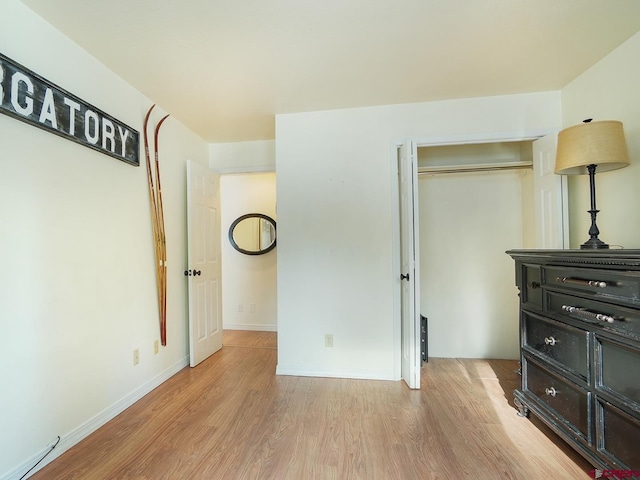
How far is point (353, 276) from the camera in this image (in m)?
2.47

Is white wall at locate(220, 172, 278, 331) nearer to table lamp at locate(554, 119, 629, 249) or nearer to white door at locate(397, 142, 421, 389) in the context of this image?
white door at locate(397, 142, 421, 389)

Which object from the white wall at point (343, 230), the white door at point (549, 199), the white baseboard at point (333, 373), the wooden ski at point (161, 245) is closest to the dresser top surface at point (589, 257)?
the white door at point (549, 199)

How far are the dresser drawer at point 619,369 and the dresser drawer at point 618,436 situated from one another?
0.08 meters

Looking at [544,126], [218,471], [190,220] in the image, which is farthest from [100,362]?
[544,126]

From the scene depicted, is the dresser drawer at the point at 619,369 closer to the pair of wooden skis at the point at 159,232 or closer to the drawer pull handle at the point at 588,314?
the drawer pull handle at the point at 588,314

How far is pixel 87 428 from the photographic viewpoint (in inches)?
67.3

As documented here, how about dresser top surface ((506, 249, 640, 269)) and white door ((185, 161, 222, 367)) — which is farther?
white door ((185, 161, 222, 367))

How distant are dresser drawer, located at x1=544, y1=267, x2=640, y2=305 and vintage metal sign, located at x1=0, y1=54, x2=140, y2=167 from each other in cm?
285

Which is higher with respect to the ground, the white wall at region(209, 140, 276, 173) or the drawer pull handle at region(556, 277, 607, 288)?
the white wall at region(209, 140, 276, 173)

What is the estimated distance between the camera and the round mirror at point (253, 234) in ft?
13.1

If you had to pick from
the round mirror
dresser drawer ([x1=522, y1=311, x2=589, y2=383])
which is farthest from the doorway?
the round mirror

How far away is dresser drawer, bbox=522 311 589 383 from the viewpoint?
136cm

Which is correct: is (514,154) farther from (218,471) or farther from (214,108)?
(218,471)

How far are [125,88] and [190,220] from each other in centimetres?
116
